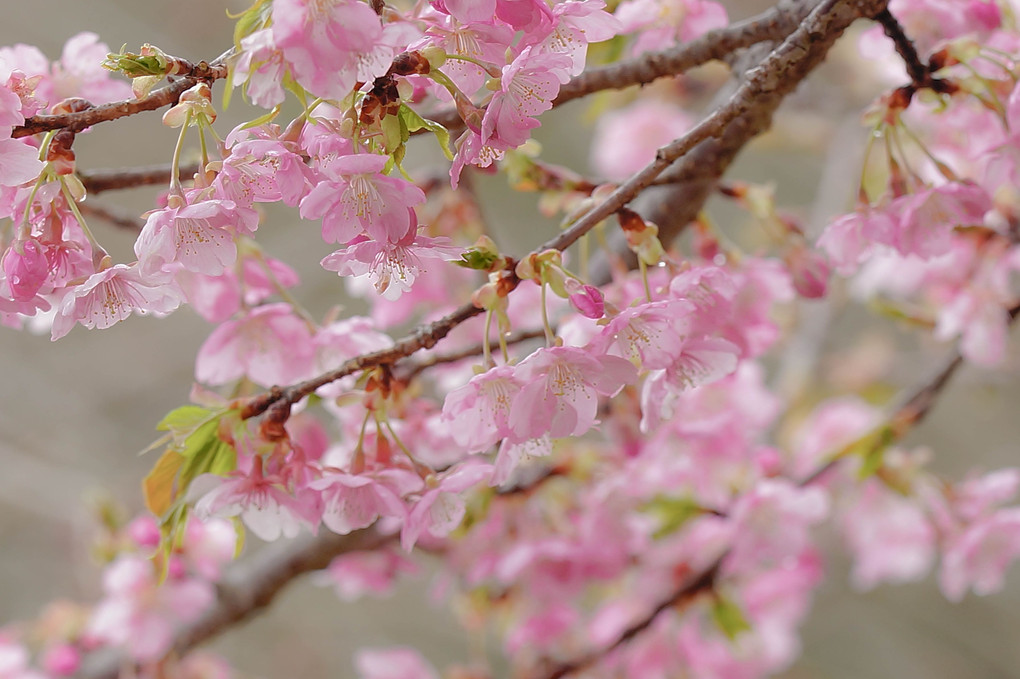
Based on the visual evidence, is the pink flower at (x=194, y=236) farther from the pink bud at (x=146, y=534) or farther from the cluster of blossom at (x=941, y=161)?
the pink bud at (x=146, y=534)

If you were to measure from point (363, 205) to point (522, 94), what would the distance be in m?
0.09

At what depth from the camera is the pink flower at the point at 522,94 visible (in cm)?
38

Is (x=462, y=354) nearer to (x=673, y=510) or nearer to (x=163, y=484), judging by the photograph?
(x=163, y=484)

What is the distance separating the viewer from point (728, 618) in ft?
2.87

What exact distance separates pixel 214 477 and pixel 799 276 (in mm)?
451

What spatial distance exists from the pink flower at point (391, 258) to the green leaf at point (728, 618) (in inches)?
23.4

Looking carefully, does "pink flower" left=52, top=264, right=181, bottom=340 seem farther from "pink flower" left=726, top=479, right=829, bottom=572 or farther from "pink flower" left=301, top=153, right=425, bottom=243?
"pink flower" left=726, top=479, right=829, bottom=572

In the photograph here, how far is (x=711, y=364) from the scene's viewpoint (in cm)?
47

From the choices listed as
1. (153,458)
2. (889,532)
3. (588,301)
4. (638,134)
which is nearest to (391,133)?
(588,301)

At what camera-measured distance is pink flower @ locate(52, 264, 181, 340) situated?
0.40 metres

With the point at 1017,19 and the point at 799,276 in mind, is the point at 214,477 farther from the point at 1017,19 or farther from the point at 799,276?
the point at 1017,19

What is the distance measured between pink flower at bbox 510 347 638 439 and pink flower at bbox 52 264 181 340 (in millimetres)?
173

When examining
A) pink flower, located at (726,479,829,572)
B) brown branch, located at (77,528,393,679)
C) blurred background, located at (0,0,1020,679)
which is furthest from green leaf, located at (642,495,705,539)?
blurred background, located at (0,0,1020,679)

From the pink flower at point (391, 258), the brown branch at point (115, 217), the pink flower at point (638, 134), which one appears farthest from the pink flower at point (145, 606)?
the pink flower at point (638, 134)
